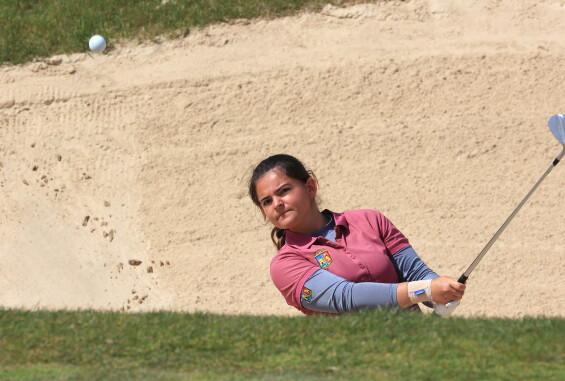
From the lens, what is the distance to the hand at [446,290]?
12.5 feet

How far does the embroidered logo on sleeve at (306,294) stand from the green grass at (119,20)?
7.42 m

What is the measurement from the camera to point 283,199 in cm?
429

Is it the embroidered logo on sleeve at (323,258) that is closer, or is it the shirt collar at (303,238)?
the embroidered logo on sleeve at (323,258)

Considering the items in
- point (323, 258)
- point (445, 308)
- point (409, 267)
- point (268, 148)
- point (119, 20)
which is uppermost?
point (323, 258)

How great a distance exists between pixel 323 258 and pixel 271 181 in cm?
52

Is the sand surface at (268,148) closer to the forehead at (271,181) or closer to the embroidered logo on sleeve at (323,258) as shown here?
the forehead at (271,181)

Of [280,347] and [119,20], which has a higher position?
[280,347]

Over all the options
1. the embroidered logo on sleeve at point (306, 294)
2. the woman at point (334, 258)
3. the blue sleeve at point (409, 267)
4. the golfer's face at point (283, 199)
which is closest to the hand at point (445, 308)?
the woman at point (334, 258)

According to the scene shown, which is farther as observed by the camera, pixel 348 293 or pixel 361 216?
pixel 361 216

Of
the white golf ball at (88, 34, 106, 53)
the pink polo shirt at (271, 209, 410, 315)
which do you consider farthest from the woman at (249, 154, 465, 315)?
the white golf ball at (88, 34, 106, 53)

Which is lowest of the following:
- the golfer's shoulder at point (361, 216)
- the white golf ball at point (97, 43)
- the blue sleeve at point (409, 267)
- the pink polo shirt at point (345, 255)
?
the white golf ball at point (97, 43)

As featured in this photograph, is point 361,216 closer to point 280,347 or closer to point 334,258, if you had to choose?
point 334,258

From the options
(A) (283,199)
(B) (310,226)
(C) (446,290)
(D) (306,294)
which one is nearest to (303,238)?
(B) (310,226)

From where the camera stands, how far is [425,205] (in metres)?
9.36
